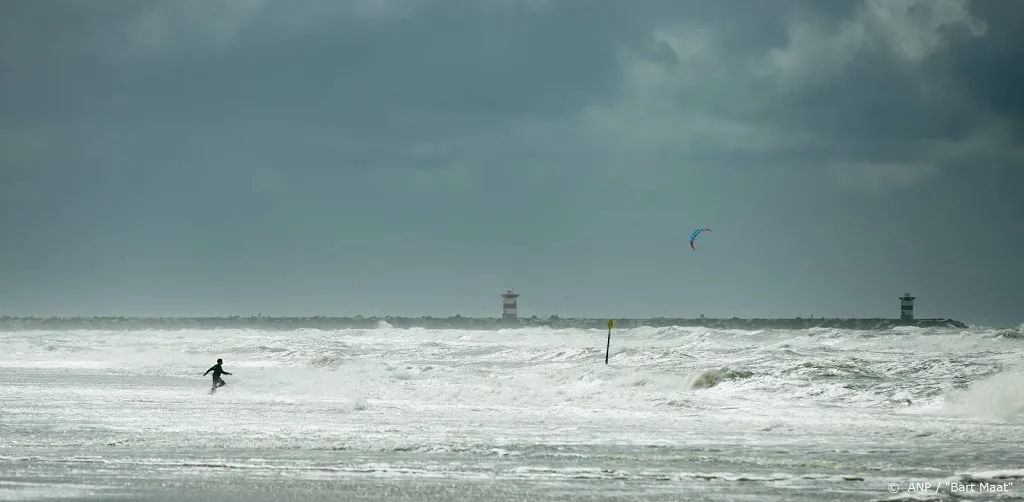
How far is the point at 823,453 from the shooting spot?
1388cm

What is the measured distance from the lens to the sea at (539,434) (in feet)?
37.1

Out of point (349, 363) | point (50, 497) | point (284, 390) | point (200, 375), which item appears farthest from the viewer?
point (349, 363)

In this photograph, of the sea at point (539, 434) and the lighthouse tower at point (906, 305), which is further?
the lighthouse tower at point (906, 305)

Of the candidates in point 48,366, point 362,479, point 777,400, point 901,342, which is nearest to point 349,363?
point 48,366

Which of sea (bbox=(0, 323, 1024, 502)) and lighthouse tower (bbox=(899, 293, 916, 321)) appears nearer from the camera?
sea (bbox=(0, 323, 1024, 502))

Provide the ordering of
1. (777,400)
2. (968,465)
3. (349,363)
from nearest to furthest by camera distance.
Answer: (968,465) → (777,400) → (349,363)

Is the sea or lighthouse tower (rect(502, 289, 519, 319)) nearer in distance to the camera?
the sea

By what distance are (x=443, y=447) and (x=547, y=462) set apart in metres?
2.12

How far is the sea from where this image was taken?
11320mm

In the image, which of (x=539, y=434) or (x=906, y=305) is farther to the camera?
(x=906, y=305)

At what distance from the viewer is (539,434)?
1630cm

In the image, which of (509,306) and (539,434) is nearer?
(539,434)

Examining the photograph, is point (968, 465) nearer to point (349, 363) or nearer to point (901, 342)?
point (349, 363)

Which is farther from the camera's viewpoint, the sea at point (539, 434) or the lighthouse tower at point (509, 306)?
the lighthouse tower at point (509, 306)
